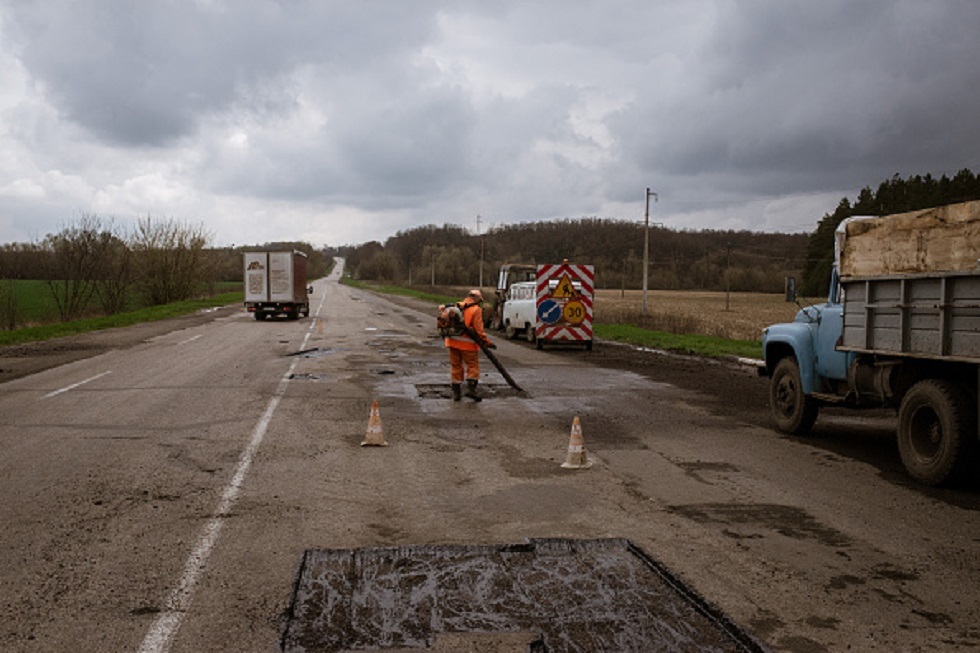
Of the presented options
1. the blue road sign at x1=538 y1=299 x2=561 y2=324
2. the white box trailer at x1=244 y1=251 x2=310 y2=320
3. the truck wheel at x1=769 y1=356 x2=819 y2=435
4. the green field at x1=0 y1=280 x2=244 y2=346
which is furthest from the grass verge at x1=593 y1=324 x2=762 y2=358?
the green field at x1=0 y1=280 x2=244 y2=346

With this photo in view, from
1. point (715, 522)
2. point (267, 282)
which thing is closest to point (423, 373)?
point (715, 522)

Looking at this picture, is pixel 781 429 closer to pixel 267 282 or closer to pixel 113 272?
pixel 267 282

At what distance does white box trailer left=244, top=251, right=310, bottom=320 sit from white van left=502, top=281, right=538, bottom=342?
12463 mm

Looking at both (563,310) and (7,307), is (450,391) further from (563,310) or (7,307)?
(7,307)

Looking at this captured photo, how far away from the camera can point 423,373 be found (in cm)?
1584

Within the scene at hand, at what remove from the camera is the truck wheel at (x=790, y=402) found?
9.62 meters

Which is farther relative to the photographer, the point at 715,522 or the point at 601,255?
the point at 601,255

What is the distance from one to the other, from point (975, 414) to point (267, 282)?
105 ft

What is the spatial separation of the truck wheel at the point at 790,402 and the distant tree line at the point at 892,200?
185ft

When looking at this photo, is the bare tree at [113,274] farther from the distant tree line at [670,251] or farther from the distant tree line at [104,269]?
the distant tree line at [670,251]

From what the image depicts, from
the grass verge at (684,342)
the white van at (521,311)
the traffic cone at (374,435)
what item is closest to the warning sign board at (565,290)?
the white van at (521,311)

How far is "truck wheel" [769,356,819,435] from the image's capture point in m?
9.62

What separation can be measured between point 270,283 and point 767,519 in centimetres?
3183

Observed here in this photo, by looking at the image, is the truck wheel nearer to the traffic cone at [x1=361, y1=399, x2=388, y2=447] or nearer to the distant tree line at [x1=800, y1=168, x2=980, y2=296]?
the traffic cone at [x1=361, y1=399, x2=388, y2=447]
